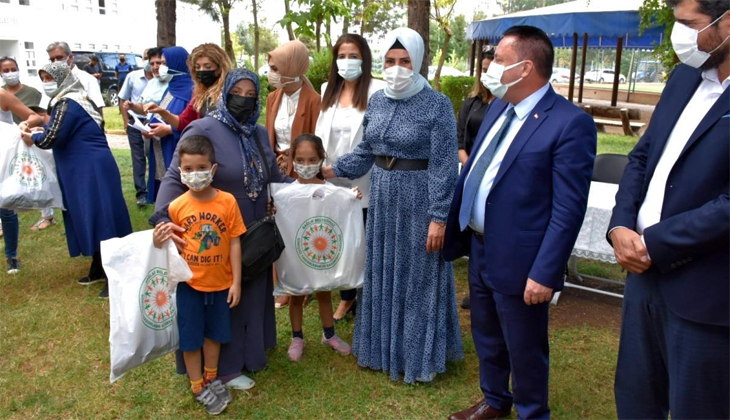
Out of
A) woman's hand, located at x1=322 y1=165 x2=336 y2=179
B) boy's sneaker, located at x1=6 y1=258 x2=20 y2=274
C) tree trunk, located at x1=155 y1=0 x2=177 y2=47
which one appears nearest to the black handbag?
woman's hand, located at x1=322 y1=165 x2=336 y2=179

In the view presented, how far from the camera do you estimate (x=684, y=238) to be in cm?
192

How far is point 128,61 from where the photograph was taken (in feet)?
73.3

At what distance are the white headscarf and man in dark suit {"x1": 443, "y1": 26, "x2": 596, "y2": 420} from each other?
0.52m

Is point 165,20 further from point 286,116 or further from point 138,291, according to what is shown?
point 138,291

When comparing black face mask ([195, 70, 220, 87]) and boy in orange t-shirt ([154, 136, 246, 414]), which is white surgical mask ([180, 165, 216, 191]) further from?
black face mask ([195, 70, 220, 87])

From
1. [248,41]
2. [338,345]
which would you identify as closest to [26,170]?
[338,345]

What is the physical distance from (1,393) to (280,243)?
1.92 meters

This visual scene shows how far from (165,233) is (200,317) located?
524 mm

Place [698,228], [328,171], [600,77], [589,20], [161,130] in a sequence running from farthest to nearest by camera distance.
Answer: [600,77], [589,20], [161,130], [328,171], [698,228]

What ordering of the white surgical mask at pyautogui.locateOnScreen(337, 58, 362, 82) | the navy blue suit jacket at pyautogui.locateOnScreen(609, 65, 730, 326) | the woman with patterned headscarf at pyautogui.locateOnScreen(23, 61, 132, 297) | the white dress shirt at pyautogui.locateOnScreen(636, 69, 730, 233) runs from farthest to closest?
the woman with patterned headscarf at pyautogui.locateOnScreen(23, 61, 132, 297)
the white surgical mask at pyautogui.locateOnScreen(337, 58, 362, 82)
the white dress shirt at pyautogui.locateOnScreen(636, 69, 730, 233)
the navy blue suit jacket at pyautogui.locateOnScreen(609, 65, 730, 326)

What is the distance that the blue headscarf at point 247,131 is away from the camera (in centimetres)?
302

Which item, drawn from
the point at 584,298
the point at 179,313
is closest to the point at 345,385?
the point at 179,313

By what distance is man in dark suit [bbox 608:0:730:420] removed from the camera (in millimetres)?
1925

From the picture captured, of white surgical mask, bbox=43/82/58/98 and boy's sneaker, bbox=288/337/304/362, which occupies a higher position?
white surgical mask, bbox=43/82/58/98
